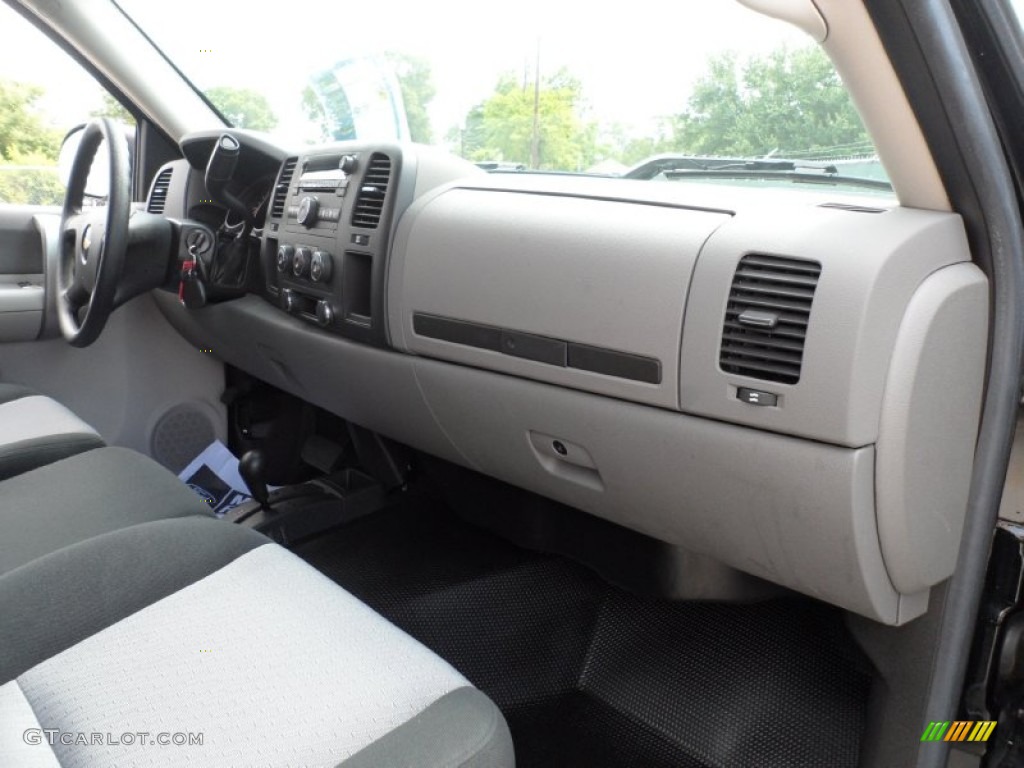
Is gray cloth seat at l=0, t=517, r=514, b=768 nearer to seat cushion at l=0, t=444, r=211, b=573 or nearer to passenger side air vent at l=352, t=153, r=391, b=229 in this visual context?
seat cushion at l=0, t=444, r=211, b=573

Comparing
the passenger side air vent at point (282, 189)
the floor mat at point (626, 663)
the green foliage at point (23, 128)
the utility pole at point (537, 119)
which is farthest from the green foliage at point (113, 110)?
the floor mat at point (626, 663)

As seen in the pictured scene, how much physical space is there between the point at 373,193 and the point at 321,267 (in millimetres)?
201

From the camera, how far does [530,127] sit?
1.92 metres

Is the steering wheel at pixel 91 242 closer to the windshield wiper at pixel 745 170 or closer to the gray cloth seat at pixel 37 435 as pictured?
the gray cloth seat at pixel 37 435

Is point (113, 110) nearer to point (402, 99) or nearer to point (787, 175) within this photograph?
point (402, 99)

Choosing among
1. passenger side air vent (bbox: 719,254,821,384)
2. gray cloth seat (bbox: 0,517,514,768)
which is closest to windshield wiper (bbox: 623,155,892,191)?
passenger side air vent (bbox: 719,254,821,384)

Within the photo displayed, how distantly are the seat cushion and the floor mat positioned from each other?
0.63 meters

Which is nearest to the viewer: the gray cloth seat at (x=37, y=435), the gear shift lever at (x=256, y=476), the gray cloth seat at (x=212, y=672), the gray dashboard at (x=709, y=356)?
the gray cloth seat at (x=212, y=672)

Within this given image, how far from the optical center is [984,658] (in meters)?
1.19

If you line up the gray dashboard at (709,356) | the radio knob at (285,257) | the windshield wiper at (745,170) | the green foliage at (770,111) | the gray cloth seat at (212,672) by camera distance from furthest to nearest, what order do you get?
1. the radio knob at (285,257)
2. the windshield wiper at (745,170)
3. the green foliage at (770,111)
4. the gray dashboard at (709,356)
5. the gray cloth seat at (212,672)

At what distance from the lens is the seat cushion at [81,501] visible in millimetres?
1294

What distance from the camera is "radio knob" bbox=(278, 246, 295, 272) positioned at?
1960 mm

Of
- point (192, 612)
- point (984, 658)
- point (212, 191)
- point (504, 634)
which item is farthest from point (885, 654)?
point (212, 191)

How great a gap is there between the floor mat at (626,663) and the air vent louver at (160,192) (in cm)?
121
